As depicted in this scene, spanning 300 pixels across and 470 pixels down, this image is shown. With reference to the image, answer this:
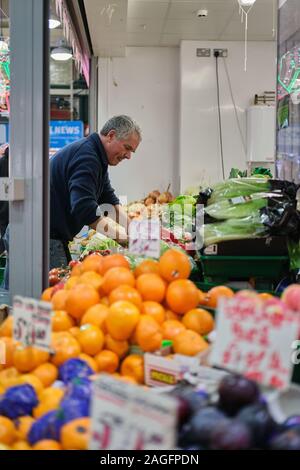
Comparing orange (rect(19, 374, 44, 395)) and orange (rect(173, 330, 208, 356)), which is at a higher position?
orange (rect(173, 330, 208, 356))

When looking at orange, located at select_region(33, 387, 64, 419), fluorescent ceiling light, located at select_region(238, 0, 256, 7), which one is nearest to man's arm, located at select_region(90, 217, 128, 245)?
orange, located at select_region(33, 387, 64, 419)

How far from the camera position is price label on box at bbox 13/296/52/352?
122 cm

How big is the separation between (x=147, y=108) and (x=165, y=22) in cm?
163

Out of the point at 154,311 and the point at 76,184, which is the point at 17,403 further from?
the point at 76,184

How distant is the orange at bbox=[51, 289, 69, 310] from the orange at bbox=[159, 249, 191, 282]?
1.00 ft

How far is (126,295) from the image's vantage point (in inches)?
59.2

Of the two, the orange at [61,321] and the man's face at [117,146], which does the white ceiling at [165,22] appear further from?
the orange at [61,321]

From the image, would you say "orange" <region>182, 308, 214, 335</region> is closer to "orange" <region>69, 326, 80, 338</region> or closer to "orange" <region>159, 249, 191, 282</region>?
"orange" <region>159, 249, 191, 282</region>

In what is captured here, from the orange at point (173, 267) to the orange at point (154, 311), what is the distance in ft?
0.38

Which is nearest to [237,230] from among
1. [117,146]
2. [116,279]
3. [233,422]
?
[116,279]

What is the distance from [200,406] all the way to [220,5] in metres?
6.49

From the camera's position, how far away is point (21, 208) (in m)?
2.10

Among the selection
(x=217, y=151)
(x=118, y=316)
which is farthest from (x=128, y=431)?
(x=217, y=151)

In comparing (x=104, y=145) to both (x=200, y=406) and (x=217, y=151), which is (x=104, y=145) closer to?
(x=200, y=406)
